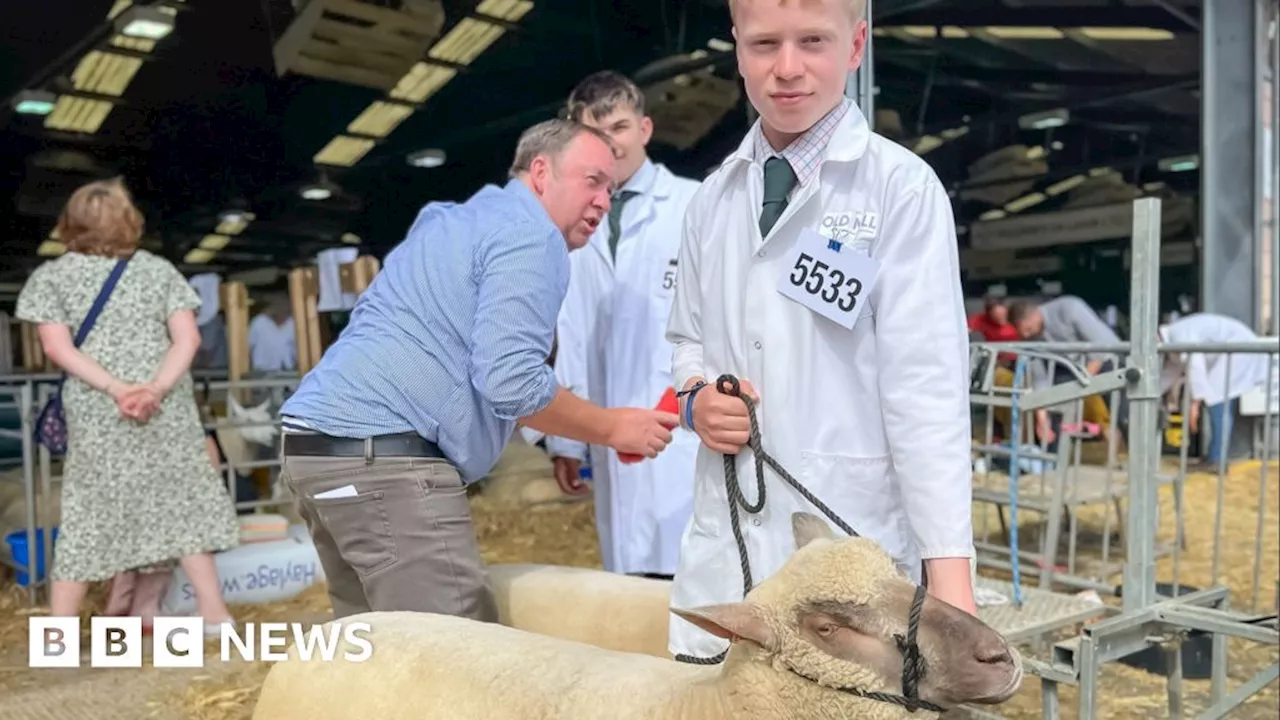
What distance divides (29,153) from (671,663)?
9357 mm

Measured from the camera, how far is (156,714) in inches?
135

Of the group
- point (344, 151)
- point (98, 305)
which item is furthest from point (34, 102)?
point (98, 305)

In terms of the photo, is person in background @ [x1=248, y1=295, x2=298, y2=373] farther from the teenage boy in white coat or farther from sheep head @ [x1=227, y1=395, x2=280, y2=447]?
the teenage boy in white coat

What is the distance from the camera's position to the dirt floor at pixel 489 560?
3.48 m

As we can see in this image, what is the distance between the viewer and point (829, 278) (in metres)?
1.58

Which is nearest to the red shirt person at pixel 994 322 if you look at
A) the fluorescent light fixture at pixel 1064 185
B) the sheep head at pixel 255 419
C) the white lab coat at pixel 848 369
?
the fluorescent light fixture at pixel 1064 185

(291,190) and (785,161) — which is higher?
(291,190)

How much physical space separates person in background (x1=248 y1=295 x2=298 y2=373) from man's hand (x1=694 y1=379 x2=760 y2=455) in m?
8.49

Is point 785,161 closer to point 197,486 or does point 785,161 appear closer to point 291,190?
point 197,486

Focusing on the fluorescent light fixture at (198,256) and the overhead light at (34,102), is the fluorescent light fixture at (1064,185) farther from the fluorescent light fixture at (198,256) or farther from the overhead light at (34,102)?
the overhead light at (34,102)

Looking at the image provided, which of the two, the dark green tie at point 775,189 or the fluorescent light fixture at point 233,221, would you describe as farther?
the fluorescent light fixture at point 233,221

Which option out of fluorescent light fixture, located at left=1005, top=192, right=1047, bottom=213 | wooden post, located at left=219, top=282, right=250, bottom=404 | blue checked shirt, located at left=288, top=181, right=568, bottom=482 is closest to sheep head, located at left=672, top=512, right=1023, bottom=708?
blue checked shirt, located at left=288, top=181, right=568, bottom=482

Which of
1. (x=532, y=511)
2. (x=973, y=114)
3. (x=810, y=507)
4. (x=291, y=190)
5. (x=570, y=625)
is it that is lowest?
(x=532, y=511)

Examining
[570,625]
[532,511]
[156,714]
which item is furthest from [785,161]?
[532,511]
